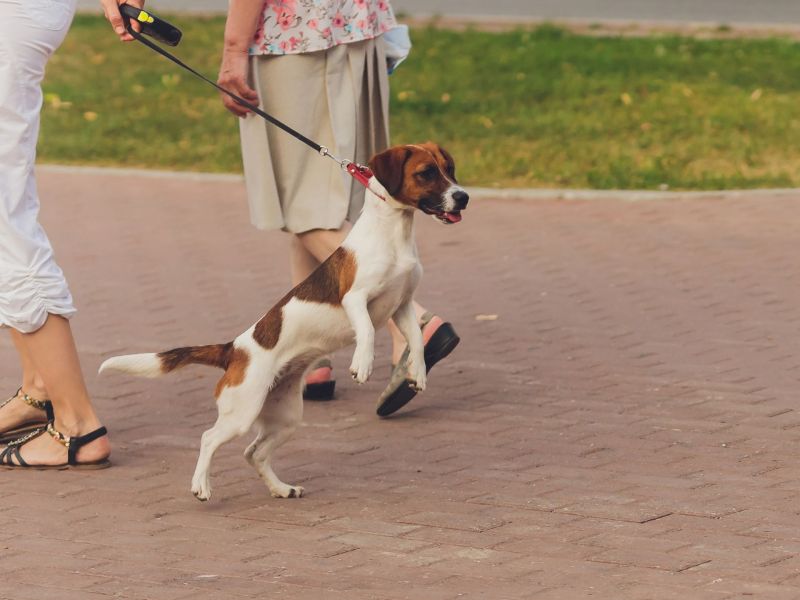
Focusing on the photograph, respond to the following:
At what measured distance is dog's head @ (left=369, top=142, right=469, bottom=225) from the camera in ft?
15.7

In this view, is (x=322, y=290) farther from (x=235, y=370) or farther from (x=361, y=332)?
(x=235, y=370)

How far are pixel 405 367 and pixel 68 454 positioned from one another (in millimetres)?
1281

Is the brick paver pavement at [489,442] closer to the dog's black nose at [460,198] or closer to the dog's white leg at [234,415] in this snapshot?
the dog's white leg at [234,415]

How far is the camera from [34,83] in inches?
202

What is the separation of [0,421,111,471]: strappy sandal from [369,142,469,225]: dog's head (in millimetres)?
1369

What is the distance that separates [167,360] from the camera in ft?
16.2

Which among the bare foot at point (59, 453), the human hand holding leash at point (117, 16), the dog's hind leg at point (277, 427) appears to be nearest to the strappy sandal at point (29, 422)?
Result: the bare foot at point (59, 453)

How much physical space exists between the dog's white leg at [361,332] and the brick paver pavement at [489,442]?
46cm

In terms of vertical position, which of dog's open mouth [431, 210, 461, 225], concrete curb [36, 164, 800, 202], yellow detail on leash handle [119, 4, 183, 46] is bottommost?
concrete curb [36, 164, 800, 202]

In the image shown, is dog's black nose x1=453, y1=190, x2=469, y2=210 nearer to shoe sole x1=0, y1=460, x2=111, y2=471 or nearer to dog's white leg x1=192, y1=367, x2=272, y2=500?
dog's white leg x1=192, y1=367, x2=272, y2=500

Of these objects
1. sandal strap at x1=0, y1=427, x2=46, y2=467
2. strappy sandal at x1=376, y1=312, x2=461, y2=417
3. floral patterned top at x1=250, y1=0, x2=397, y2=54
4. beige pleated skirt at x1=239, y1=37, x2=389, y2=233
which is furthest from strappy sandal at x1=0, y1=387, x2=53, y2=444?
floral patterned top at x1=250, y1=0, x2=397, y2=54

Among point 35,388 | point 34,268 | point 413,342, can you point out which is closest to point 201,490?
point 413,342

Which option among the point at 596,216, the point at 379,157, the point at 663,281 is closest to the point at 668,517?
the point at 379,157

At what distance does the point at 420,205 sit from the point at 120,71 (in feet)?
34.4
